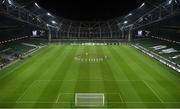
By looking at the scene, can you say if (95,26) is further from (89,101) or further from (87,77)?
(89,101)

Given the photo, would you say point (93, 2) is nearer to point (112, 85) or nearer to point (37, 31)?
point (37, 31)

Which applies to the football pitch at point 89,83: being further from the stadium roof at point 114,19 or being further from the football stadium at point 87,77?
the stadium roof at point 114,19

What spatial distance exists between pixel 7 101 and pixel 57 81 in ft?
32.2

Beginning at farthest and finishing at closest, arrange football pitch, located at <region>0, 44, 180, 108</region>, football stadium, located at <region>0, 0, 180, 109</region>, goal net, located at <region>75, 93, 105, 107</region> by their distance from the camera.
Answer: football pitch, located at <region>0, 44, 180, 108</region> → football stadium, located at <region>0, 0, 180, 109</region> → goal net, located at <region>75, 93, 105, 107</region>

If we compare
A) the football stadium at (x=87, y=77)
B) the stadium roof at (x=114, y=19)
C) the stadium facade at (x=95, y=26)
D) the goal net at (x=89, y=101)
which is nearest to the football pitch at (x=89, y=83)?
the football stadium at (x=87, y=77)

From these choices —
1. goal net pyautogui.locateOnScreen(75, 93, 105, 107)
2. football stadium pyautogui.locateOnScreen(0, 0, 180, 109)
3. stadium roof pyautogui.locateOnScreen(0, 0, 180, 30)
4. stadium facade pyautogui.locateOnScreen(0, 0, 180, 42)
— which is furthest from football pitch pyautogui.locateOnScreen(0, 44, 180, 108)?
stadium roof pyautogui.locateOnScreen(0, 0, 180, 30)

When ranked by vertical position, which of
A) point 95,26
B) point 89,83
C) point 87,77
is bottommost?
point 89,83

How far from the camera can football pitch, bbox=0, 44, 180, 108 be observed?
3209 cm

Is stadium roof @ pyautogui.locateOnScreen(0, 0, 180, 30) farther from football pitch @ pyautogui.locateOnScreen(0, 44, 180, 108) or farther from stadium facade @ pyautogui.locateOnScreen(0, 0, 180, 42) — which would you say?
football pitch @ pyautogui.locateOnScreen(0, 44, 180, 108)

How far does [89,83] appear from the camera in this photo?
40.2m

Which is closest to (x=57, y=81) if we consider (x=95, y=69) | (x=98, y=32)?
(x=95, y=69)

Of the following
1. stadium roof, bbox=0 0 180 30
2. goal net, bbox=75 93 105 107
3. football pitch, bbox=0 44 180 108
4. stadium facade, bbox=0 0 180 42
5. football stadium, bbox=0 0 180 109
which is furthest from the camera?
stadium roof, bbox=0 0 180 30

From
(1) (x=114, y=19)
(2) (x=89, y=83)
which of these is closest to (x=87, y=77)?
(2) (x=89, y=83)

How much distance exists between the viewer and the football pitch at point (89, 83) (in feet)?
105
